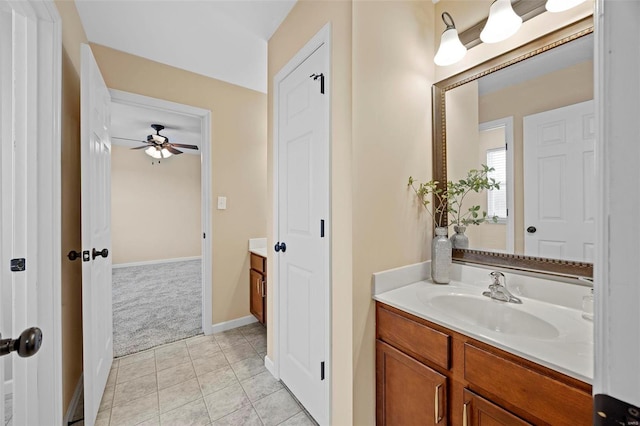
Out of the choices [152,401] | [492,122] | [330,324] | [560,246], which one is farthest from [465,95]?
[152,401]

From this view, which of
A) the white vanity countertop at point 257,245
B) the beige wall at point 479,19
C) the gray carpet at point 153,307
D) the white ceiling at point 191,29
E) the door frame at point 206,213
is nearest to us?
the beige wall at point 479,19

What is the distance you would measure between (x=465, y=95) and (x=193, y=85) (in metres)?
2.34

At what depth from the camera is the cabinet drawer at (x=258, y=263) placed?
8.21 feet

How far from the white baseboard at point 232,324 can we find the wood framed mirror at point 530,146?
216 centimetres

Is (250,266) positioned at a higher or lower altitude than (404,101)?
lower

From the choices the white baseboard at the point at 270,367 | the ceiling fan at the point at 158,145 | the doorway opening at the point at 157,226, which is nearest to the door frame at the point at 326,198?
the white baseboard at the point at 270,367

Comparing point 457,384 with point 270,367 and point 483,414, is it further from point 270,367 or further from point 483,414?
point 270,367

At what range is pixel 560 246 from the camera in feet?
3.84

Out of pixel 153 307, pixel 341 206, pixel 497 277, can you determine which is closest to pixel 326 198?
A: pixel 341 206

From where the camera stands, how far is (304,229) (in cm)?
159

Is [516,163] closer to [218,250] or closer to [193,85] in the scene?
[218,250]

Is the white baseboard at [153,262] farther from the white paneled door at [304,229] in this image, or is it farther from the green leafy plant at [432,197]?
the green leafy plant at [432,197]
